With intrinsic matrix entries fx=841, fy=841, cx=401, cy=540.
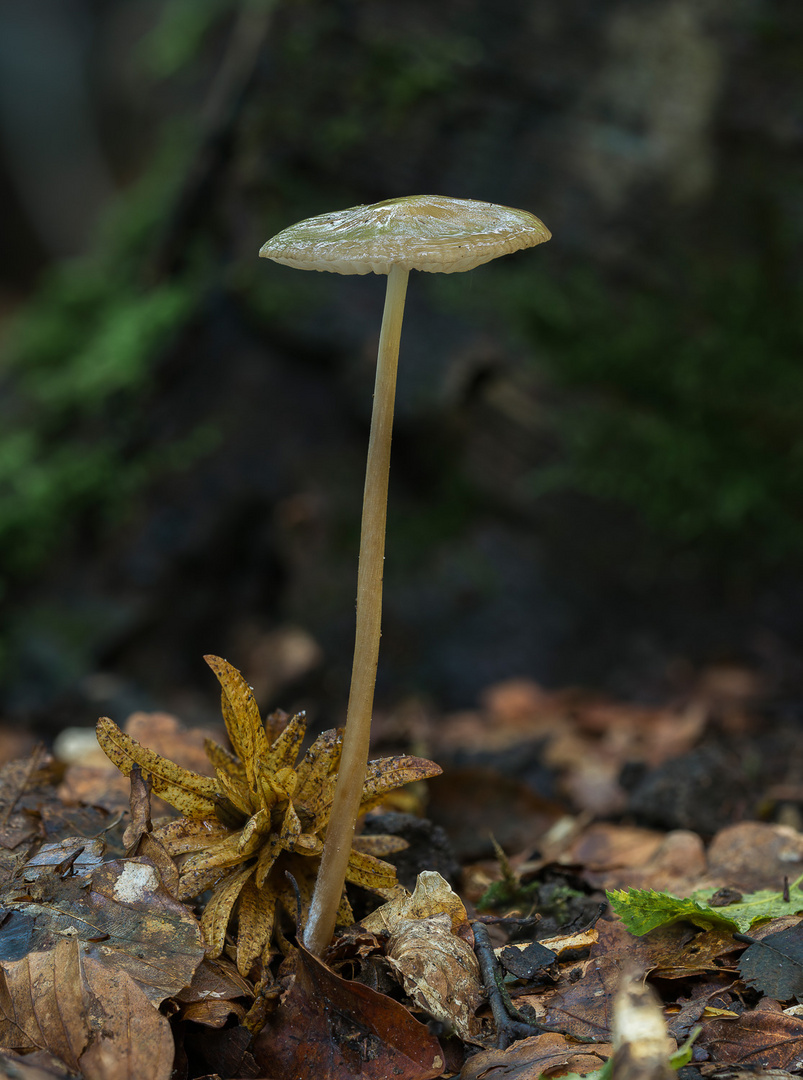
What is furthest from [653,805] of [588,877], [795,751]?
[795,751]

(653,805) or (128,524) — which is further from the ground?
(128,524)

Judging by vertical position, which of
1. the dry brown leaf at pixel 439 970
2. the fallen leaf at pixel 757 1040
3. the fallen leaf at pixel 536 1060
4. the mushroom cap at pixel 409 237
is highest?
the mushroom cap at pixel 409 237

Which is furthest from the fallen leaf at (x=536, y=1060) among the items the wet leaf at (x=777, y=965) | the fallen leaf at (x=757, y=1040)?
the wet leaf at (x=777, y=965)

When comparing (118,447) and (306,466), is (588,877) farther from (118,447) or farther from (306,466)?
(118,447)

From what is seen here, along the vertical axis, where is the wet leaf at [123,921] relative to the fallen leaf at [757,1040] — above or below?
above

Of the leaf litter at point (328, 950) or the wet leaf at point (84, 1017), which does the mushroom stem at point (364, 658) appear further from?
the wet leaf at point (84, 1017)

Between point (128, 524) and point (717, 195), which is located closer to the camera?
point (717, 195)

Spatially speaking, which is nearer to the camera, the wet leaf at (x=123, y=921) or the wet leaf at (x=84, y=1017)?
the wet leaf at (x=84, y=1017)

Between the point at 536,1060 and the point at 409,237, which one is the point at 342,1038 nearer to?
the point at 536,1060
